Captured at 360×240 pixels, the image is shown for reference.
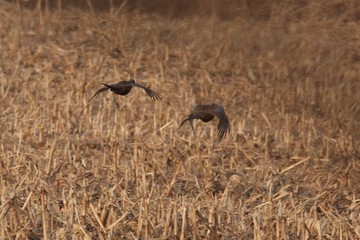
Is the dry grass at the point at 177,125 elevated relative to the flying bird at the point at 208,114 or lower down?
lower down

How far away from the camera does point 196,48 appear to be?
36.7 feet

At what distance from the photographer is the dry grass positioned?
5961 millimetres

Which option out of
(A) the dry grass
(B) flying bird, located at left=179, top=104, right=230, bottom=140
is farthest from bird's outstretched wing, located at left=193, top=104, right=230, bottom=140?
(A) the dry grass

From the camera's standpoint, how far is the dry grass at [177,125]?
5961 millimetres

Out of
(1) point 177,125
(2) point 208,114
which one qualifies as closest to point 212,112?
(2) point 208,114

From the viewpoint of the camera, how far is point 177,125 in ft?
29.5

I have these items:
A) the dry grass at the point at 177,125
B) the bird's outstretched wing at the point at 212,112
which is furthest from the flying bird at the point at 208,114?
the dry grass at the point at 177,125

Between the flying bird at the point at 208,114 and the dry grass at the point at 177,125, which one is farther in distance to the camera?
the flying bird at the point at 208,114

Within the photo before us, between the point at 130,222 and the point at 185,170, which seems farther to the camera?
the point at 185,170

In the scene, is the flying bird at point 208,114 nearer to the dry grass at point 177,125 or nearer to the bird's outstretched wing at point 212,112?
the bird's outstretched wing at point 212,112

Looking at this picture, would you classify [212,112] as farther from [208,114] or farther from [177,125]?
[177,125]

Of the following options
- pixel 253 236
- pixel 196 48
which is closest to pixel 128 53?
pixel 196 48

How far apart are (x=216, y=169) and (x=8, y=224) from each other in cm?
253

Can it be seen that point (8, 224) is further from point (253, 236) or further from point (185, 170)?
point (185, 170)
